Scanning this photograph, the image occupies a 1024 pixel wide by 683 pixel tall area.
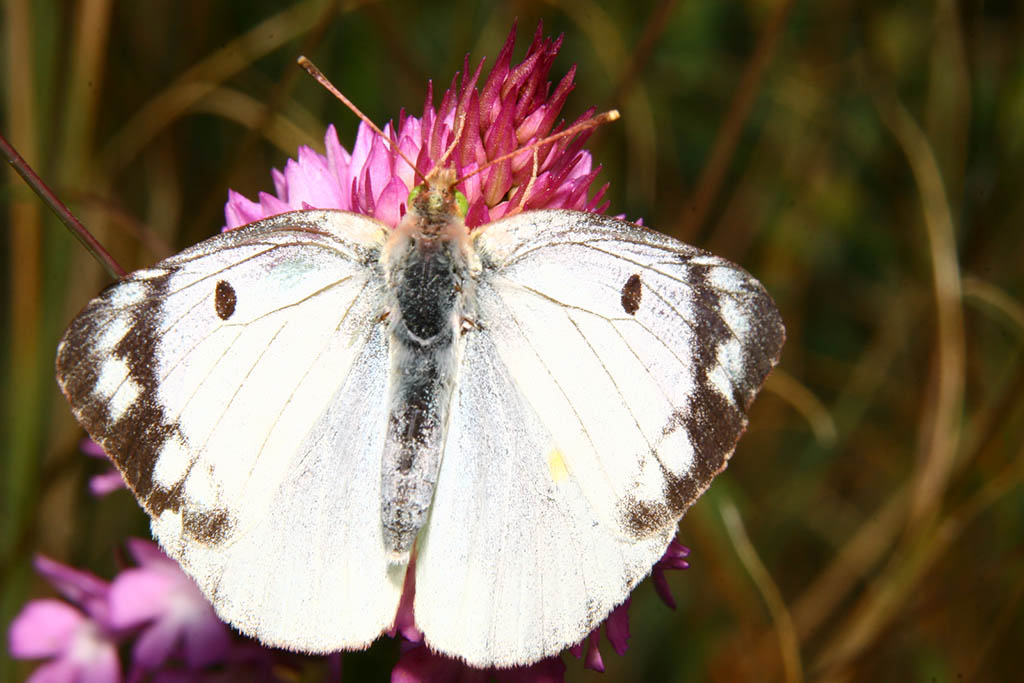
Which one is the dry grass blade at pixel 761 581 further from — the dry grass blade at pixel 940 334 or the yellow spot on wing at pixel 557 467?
the yellow spot on wing at pixel 557 467

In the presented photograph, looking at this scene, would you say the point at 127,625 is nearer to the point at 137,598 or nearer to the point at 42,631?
the point at 137,598

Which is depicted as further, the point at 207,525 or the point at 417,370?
the point at 417,370

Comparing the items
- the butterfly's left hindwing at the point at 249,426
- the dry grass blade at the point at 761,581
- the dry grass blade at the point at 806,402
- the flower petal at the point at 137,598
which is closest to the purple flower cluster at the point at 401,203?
the flower petal at the point at 137,598

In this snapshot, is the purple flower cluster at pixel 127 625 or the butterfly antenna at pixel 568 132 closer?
the butterfly antenna at pixel 568 132

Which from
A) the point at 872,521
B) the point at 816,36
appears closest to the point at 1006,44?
the point at 816,36

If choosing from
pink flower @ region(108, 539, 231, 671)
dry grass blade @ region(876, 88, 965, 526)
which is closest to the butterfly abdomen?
pink flower @ region(108, 539, 231, 671)

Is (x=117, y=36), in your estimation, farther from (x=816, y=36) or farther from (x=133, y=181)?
(x=816, y=36)

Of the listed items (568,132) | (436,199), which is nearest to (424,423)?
(436,199)
